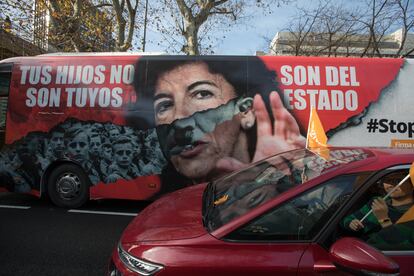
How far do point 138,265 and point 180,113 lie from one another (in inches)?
170

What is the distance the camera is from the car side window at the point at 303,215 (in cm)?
251

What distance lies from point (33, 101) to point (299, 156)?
511cm

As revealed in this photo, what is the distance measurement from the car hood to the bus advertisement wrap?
3.18 m

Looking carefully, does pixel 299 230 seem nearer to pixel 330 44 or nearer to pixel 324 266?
pixel 324 266

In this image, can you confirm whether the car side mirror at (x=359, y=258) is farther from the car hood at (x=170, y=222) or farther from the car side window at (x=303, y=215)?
the car hood at (x=170, y=222)

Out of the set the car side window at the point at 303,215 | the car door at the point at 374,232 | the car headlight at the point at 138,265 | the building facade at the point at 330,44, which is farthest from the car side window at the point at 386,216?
the building facade at the point at 330,44

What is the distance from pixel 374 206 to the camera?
104 inches

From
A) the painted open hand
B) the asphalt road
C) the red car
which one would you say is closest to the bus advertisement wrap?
the painted open hand

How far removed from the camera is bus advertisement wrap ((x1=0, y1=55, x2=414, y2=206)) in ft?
21.4

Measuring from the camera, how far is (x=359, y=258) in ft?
7.13

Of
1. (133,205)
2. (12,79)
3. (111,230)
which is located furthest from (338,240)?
(12,79)

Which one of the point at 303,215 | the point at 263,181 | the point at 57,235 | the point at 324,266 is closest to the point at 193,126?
the point at 57,235

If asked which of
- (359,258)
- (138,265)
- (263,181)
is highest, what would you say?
(263,181)

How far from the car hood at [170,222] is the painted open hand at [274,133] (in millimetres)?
3128
